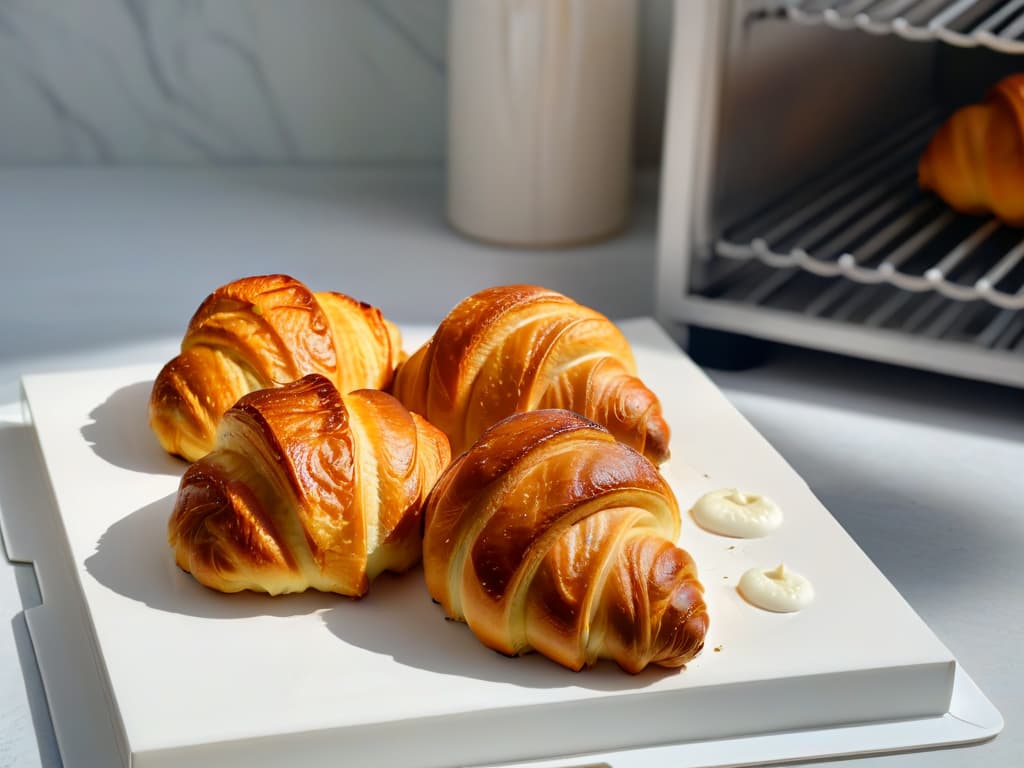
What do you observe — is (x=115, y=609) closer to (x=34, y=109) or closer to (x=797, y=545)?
(x=797, y=545)

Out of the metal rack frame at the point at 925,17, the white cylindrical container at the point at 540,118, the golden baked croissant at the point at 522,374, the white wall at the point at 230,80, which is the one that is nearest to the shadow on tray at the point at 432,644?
the golden baked croissant at the point at 522,374

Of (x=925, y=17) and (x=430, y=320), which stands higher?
(x=925, y=17)

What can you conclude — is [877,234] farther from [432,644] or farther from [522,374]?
[432,644]

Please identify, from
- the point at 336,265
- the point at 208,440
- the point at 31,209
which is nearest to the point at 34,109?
the point at 31,209

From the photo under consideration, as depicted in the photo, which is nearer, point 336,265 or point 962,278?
point 962,278

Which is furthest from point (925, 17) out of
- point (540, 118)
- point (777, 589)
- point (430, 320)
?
point (777, 589)

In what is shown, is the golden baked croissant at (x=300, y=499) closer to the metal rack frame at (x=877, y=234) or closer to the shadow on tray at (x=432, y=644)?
the shadow on tray at (x=432, y=644)
